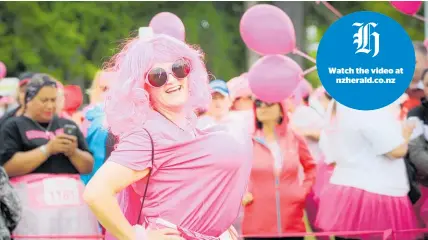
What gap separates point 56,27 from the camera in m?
8.64

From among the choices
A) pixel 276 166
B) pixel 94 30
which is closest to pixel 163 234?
pixel 276 166

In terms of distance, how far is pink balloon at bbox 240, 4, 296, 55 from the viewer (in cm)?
→ 636

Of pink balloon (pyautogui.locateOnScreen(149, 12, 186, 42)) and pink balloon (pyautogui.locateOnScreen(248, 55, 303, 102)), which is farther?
pink balloon (pyautogui.locateOnScreen(248, 55, 303, 102))

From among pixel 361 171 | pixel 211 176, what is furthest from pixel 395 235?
pixel 211 176

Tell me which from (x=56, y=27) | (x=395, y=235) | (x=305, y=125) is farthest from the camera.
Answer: (x=56, y=27)

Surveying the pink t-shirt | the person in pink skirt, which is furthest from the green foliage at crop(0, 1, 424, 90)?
the pink t-shirt

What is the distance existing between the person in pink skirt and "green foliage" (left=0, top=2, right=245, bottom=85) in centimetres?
255

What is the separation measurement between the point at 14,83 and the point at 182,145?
5.56 metres

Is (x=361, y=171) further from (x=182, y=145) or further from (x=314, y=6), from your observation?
(x=314, y=6)

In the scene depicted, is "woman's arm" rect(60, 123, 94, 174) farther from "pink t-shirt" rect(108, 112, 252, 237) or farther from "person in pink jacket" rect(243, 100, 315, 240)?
"pink t-shirt" rect(108, 112, 252, 237)

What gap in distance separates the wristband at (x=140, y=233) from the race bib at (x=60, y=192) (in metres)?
2.67

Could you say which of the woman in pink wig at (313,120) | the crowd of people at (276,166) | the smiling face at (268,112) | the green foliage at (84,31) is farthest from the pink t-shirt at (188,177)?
the green foliage at (84,31)

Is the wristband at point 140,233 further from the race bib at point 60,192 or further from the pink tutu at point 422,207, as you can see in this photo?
the pink tutu at point 422,207

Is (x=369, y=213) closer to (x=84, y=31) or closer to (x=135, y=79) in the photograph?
(x=135, y=79)
